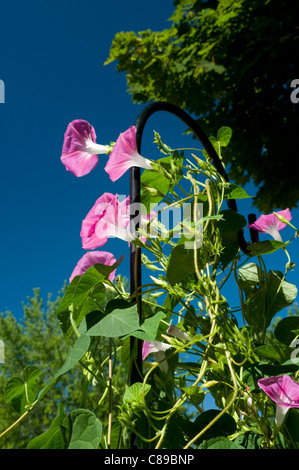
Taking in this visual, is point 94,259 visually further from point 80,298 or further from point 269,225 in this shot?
point 269,225

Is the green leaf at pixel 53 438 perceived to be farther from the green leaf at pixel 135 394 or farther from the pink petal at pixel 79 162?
the pink petal at pixel 79 162

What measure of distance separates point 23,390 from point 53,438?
9 centimetres

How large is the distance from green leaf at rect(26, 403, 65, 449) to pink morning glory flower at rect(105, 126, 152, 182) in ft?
0.87

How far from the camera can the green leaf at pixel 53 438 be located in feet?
1.10

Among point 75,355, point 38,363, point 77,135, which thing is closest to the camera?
point 75,355

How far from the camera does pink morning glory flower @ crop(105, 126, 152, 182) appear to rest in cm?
46

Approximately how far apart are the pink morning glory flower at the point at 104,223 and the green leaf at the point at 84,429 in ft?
0.58

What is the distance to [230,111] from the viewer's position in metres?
4.80

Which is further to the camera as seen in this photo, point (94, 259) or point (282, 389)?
point (94, 259)

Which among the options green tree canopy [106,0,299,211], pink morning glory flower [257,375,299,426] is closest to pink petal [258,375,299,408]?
pink morning glory flower [257,375,299,426]

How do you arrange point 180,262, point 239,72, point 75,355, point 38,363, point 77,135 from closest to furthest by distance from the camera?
point 75,355
point 180,262
point 77,135
point 239,72
point 38,363

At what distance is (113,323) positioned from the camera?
334 mm

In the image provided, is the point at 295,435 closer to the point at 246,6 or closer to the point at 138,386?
the point at 138,386

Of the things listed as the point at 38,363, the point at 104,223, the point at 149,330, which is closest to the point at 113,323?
the point at 149,330
